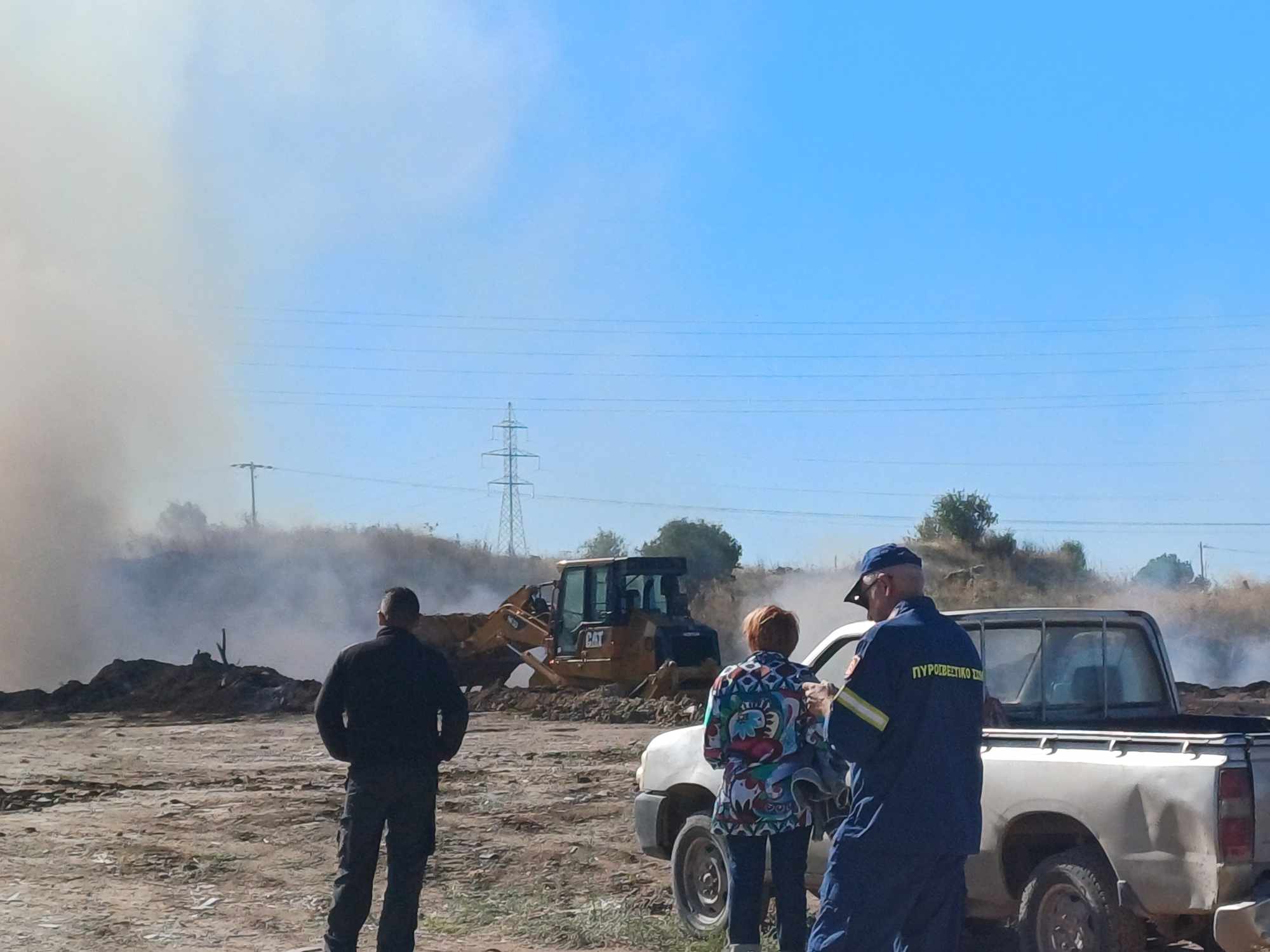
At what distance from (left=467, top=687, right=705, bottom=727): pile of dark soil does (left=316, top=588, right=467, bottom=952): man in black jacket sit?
646 inches

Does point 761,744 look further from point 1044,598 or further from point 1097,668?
point 1044,598

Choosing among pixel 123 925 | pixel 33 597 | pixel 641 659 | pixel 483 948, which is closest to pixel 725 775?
pixel 483 948

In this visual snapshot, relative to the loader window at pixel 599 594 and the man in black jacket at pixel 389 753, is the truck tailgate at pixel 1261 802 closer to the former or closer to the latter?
the man in black jacket at pixel 389 753

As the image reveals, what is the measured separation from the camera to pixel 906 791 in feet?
16.2

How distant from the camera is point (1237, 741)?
19.6ft

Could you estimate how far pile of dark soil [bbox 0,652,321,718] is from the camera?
1181 inches

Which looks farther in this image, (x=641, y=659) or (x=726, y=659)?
(x=726, y=659)

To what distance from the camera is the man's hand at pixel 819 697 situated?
18.4 ft

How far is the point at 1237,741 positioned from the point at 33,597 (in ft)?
137

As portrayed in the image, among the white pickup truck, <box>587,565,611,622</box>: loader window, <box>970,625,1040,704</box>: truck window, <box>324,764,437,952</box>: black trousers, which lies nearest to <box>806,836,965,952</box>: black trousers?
the white pickup truck

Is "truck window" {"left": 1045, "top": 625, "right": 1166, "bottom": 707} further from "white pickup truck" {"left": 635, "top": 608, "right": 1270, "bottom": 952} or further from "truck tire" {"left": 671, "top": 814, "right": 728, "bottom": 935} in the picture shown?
"truck tire" {"left": 671, "top": 814, "right": 728, "bottom": 935}

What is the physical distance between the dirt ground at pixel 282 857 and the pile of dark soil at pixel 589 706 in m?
4.89

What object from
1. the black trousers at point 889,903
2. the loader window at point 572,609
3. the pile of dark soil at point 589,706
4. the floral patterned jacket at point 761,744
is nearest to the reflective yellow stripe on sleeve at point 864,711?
the black trousers at point 889,903

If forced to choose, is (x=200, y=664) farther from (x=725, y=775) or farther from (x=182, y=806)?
(x=725, y=775)
